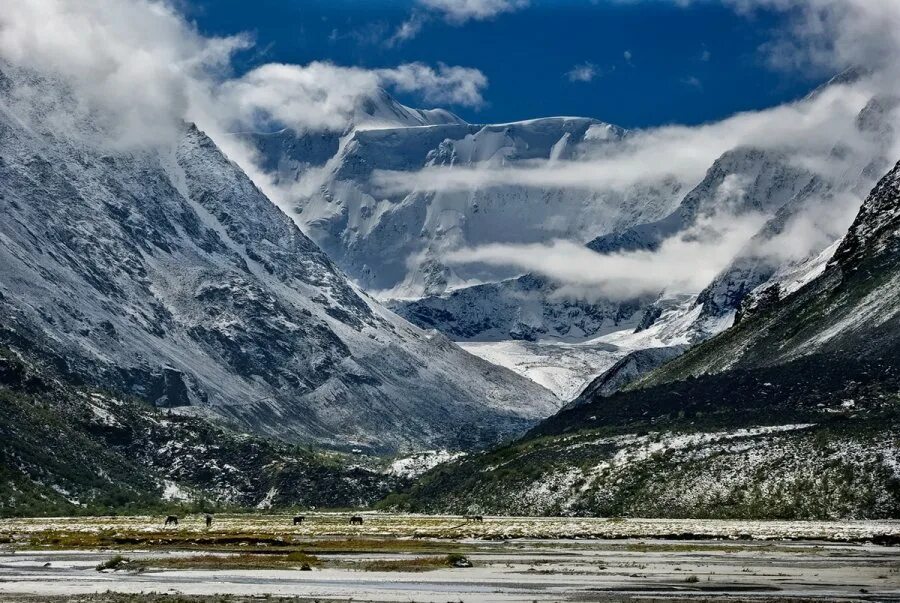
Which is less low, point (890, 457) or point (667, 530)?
point (890, 457)

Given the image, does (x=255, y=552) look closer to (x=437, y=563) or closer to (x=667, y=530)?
(x=437, y=563)

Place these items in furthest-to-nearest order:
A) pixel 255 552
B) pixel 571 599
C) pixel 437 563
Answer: pixel 255 552 → pixel 437 563 → pixel 571 599

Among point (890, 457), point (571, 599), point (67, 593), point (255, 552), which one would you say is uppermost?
point (890, 457)

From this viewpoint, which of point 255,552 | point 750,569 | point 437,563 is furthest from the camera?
point 255,552

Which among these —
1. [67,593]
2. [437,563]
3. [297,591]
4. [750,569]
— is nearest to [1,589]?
[67,593]

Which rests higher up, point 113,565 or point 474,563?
point 113,565

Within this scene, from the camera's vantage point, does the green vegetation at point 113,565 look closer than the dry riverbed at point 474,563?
No

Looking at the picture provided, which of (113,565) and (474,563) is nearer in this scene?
(113,565)

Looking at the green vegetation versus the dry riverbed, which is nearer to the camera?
the dry riverbed
